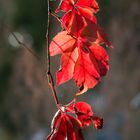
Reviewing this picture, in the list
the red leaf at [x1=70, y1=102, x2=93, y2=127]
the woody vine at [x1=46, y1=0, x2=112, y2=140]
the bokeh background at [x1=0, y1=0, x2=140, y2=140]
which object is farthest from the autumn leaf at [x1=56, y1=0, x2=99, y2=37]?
the bokeh background at [x1=0, y1=0, x2=140, y2=140]

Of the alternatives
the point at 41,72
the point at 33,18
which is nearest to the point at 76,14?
the point at 41,72

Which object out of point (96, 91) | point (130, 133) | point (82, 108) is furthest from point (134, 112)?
point (82, 108)

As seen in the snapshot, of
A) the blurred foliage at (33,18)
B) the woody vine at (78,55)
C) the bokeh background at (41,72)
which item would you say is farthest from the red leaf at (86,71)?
the blurred foliage at (33,18)

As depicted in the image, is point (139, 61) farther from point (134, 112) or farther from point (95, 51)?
point (95, 51)

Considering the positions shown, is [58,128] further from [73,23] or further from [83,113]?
[73,23]

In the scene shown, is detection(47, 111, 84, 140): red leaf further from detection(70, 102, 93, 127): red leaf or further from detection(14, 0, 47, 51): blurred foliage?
detection(14, 0, 47, 51): blurred foliage

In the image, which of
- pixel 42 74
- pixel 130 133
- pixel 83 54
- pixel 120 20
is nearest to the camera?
pixel 83 54

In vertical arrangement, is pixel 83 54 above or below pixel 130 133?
above
